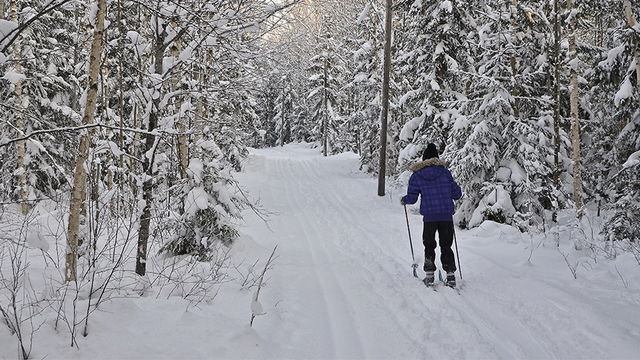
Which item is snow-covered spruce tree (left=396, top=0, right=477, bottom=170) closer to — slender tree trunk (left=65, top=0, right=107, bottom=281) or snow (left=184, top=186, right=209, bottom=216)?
snow (left=184, top=186, right=209, bottom=216)

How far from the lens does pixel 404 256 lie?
8.57m

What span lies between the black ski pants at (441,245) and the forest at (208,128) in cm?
267

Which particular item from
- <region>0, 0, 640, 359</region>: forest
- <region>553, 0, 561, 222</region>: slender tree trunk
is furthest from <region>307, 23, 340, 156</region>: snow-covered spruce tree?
<region>553, 0, 561, 222</region>: slender tree trunk

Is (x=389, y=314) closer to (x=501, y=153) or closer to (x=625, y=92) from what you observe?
(x=501, y=153)

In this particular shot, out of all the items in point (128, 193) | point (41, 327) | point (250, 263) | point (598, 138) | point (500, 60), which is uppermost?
point (500, 60)

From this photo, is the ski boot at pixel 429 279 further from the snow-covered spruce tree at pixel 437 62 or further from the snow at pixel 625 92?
the snow-covered spruce tree at pixel 437 62

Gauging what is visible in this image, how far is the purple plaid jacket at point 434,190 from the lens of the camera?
690cm

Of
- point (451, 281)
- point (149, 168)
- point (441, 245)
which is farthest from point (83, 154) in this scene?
point (451, 281)

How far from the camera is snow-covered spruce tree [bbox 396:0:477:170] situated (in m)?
16.1

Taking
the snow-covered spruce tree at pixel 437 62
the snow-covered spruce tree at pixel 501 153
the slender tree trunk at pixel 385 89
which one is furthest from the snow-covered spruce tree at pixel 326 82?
the snow-covered spruce tree at pixel 501 153

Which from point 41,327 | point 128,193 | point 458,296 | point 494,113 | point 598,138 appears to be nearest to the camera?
point 41,327

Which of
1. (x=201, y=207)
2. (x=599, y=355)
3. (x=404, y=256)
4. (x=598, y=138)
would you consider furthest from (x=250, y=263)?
(x=598, y=138)

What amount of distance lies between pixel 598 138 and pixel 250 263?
1454 centimetres

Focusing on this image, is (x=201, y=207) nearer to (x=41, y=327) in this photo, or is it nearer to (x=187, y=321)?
(x=187, y=321)
